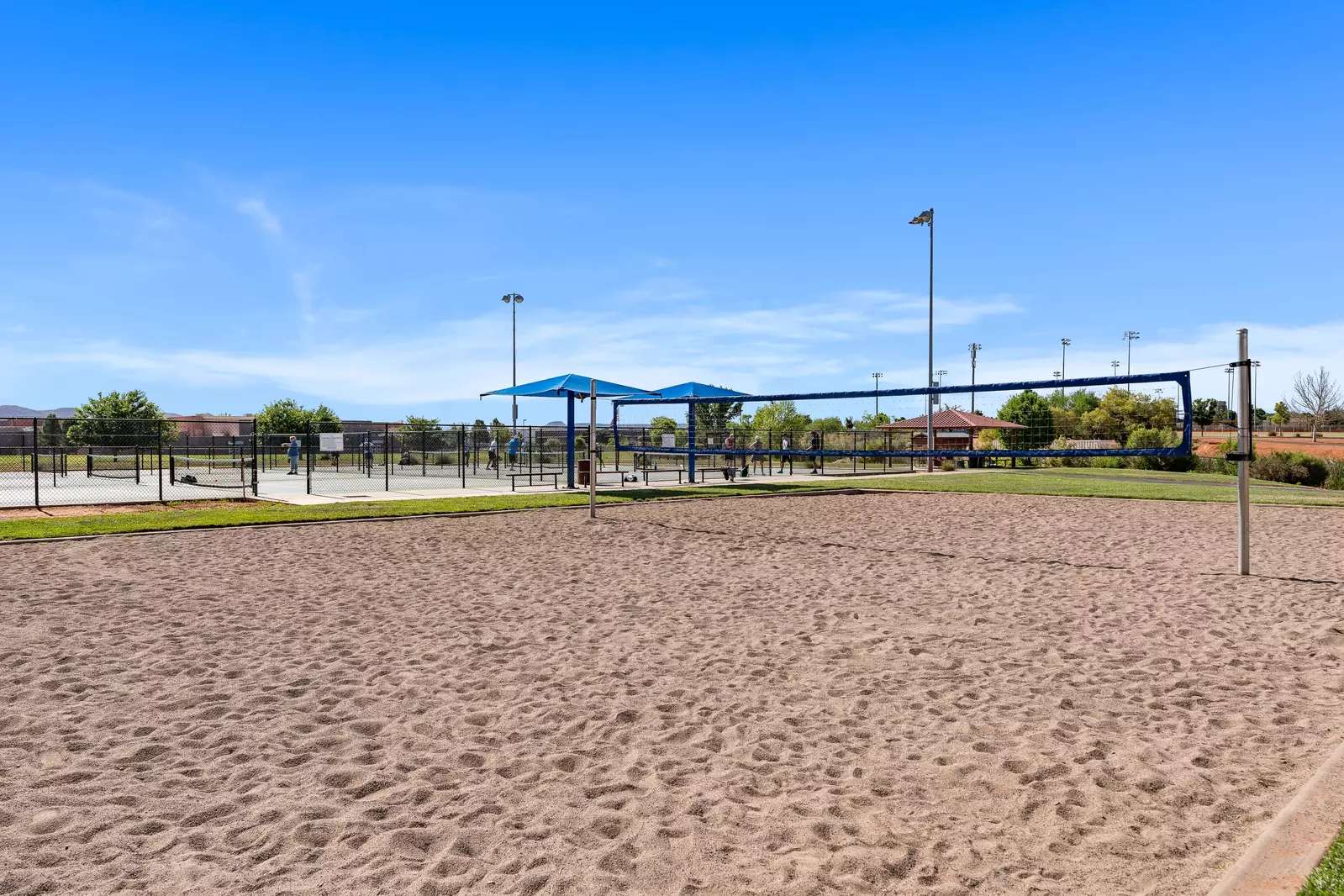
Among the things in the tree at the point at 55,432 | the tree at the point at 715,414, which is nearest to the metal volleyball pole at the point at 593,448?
the tree at the point at 55,432

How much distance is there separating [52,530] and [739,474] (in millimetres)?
18379

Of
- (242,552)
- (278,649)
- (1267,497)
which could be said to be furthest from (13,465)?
(1267,497)

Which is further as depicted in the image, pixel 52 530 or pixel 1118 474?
pixel 1118 474

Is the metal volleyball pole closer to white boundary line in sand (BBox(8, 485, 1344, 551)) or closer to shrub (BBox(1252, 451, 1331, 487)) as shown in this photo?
white boundary line in sand (BBox(8, 485, 1344, 551))

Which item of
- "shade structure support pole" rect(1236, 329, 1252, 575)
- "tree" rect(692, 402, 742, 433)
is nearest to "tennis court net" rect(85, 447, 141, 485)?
"tree" rect(692, 402, 742, 433)

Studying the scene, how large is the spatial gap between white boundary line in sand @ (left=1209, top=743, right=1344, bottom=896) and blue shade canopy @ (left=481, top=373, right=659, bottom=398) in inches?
607

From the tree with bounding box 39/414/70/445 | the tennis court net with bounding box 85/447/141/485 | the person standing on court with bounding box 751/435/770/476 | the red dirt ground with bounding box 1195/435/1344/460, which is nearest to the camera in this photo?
the tree with bounding box 39/414/70/445

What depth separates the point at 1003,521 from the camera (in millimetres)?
12875

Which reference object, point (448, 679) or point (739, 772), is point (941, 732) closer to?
point (739, 772)

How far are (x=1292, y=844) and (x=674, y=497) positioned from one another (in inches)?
567

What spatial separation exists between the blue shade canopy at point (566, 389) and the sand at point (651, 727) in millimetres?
10418

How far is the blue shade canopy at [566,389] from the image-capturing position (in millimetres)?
18312

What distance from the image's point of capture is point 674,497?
17000 mm

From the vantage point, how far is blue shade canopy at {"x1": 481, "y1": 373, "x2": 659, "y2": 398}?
18.3m
